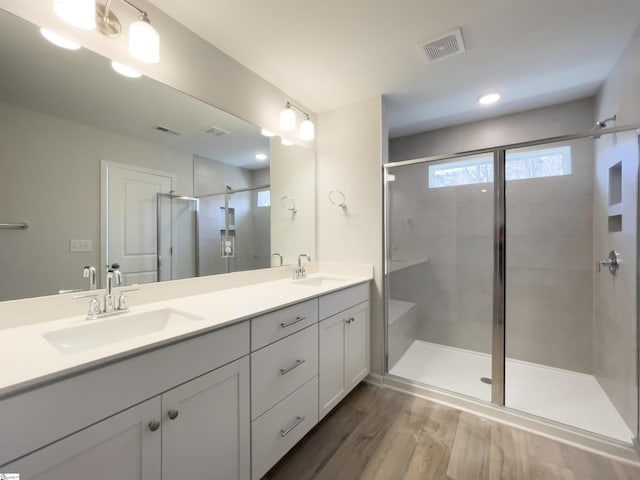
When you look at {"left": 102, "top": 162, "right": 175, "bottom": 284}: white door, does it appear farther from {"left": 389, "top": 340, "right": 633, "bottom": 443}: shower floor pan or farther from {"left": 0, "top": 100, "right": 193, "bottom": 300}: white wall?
{"left": 389, "top": 340, "right": 633, "bottom": 443}: shower floor pan

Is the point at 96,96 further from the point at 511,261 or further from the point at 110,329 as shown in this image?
the point at 511,261

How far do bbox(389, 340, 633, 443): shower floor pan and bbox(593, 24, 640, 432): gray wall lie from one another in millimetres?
100

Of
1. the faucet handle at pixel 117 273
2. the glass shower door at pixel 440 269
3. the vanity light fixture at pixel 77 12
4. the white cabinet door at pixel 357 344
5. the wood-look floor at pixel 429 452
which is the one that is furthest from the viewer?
the glass shower door at pixel 440 269

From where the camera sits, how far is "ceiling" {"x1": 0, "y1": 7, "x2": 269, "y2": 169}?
1031 millimetres

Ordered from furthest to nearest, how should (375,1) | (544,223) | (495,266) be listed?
(544,223) → (495,266) → (375,1)

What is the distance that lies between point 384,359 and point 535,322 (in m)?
1.47

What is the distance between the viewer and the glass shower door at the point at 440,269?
7.90 feet

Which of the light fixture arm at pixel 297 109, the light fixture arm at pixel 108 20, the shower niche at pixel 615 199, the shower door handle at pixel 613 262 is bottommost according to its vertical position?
the shower door handle at pixel 613 262

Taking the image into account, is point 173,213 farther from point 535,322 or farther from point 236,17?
point 535,322

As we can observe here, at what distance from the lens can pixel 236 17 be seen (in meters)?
1.43

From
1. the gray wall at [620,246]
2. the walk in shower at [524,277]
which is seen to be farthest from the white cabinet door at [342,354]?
the gray wall at [620,246]

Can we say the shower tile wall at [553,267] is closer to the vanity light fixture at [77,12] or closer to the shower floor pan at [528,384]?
the shower floor pan at [528,384]

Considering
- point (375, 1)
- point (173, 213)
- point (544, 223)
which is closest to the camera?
point (375, 1)

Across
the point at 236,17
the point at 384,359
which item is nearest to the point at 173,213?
the point at 236,17
